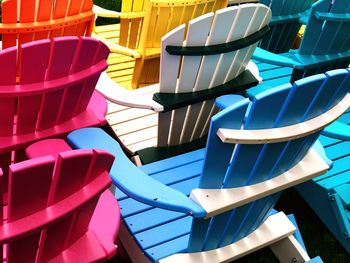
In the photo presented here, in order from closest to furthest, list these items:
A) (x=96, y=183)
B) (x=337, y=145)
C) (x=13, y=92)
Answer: (x=96, y=183) < (x=13, y=92) < (x=337, y=145)

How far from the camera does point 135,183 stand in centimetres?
203

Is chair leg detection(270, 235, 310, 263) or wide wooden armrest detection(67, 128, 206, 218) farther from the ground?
wide wooden armrest detection(67, 128, 206, 218)

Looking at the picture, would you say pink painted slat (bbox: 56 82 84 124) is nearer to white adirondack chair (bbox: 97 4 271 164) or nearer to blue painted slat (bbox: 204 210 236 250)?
white adirondack chair (bbox: 97 4 271 164)

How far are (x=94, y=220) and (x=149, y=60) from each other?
160 cm

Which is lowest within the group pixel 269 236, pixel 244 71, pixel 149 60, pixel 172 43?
pixel 269 236

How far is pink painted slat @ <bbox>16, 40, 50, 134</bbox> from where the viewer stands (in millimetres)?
1998

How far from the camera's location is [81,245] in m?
1.89

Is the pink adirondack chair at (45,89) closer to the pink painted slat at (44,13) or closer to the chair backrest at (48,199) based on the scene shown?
the pink painted slat at (44,13)

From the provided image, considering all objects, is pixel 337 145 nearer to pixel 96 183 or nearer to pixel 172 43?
pixel 172 43

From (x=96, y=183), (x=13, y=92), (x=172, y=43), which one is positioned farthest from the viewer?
(x=172, y=43)

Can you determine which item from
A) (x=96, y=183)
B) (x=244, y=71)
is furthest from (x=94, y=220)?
(x=244, y=71)

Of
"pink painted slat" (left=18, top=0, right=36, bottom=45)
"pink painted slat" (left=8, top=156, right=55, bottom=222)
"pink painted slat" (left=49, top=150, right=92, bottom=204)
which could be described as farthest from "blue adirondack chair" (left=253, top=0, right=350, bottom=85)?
"pink painted slat" (left=8, top=156, right=55, bottom=222)

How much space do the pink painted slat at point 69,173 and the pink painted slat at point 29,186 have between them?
0.08 feet

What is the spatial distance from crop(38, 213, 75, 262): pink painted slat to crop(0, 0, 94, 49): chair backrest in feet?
4.01
